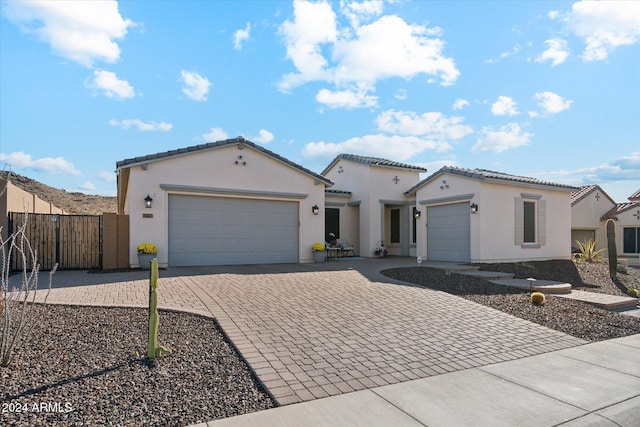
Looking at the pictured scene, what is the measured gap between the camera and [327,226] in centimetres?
1884

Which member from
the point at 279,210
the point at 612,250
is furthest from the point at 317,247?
the point at 612,250

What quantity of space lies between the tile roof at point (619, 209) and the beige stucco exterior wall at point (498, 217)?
9.20 metres

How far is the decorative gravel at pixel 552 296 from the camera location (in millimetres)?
7016

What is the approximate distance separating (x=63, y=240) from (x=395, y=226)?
1425 centimetres

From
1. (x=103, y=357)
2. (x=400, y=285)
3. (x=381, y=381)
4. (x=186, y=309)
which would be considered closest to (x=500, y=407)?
(x=381, y=381)

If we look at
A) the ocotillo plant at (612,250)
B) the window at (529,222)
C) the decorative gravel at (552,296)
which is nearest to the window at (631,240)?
the decorative gravel at (552,296)

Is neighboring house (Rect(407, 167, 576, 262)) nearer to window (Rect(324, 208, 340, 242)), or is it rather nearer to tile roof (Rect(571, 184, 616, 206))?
window (Rect(324, 208, 340, 242))

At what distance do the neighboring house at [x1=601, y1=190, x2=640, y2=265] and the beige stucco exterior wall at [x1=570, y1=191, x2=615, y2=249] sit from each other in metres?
0.89

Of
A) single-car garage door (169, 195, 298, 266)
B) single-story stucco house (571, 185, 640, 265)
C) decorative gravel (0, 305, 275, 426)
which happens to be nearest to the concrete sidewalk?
decorative gravel (0, 305, 275, 426)

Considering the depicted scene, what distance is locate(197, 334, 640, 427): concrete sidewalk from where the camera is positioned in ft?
11.4

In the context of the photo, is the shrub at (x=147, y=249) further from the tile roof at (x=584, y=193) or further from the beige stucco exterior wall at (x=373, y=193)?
the tile roof at (x=584, y=193)

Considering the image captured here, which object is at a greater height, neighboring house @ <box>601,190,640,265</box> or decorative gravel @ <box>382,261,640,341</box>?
neighboring house @ <box>601,190,640,265</box>

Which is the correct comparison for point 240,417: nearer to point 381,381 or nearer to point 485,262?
point 381,381

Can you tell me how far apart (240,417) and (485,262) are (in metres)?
12.8
